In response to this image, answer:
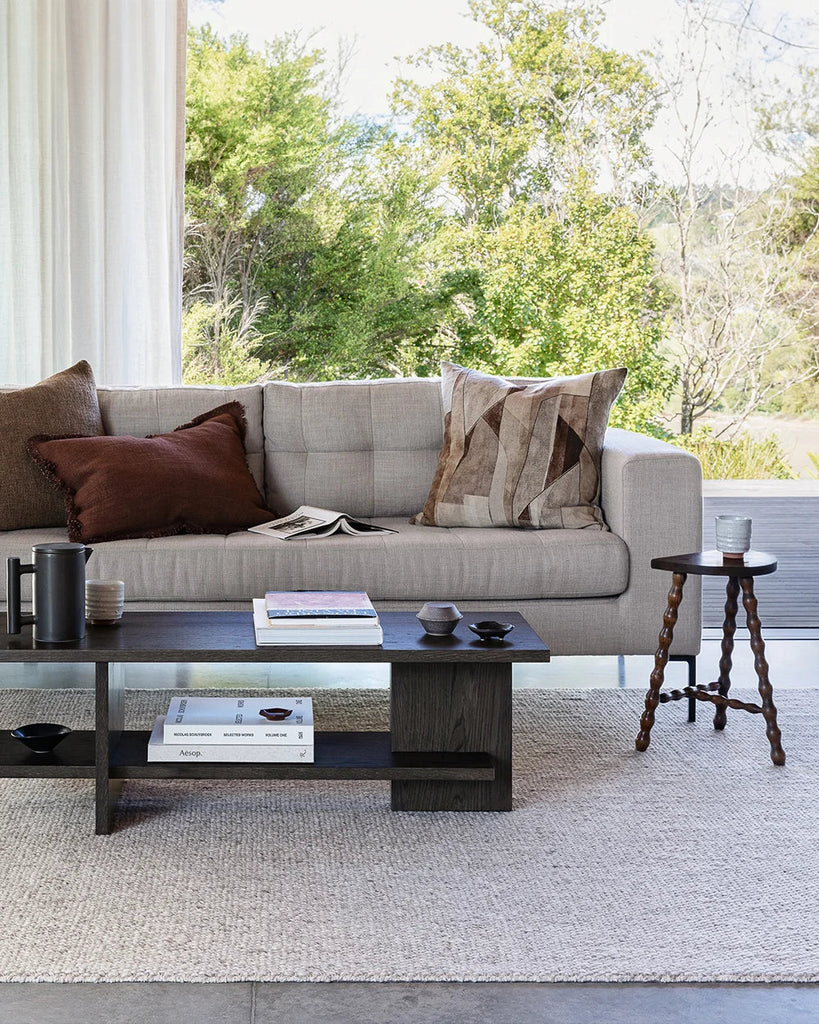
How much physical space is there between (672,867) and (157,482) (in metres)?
1.69

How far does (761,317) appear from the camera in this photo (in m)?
7.66

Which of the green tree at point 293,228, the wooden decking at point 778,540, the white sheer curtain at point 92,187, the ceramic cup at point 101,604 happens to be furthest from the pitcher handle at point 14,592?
the green tree at point 293,228

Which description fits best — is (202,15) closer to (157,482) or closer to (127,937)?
(157,482)

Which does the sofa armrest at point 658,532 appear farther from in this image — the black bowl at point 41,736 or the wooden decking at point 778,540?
the black bowl at point 41,736

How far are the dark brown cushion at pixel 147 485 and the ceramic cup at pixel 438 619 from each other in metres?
1.05

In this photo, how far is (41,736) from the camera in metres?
2.14

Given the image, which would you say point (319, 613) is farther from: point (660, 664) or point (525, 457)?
point (525, 457)

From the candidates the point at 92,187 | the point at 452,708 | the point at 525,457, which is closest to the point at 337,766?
the point at 452,708

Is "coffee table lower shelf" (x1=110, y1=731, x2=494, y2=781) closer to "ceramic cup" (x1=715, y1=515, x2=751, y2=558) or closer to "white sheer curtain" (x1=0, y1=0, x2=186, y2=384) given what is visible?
"ceramic cup" (x1=715, y1=515, x2=751, y2=558)

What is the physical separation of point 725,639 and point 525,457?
768mm

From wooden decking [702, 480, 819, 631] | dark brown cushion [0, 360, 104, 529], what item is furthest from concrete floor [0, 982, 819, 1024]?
wooden decking [702, 480, 819, 631]

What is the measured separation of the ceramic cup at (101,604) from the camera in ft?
7.36

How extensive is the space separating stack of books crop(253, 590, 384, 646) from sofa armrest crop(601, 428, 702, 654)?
1005mm

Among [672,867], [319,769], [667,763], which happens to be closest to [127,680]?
[319,769]
